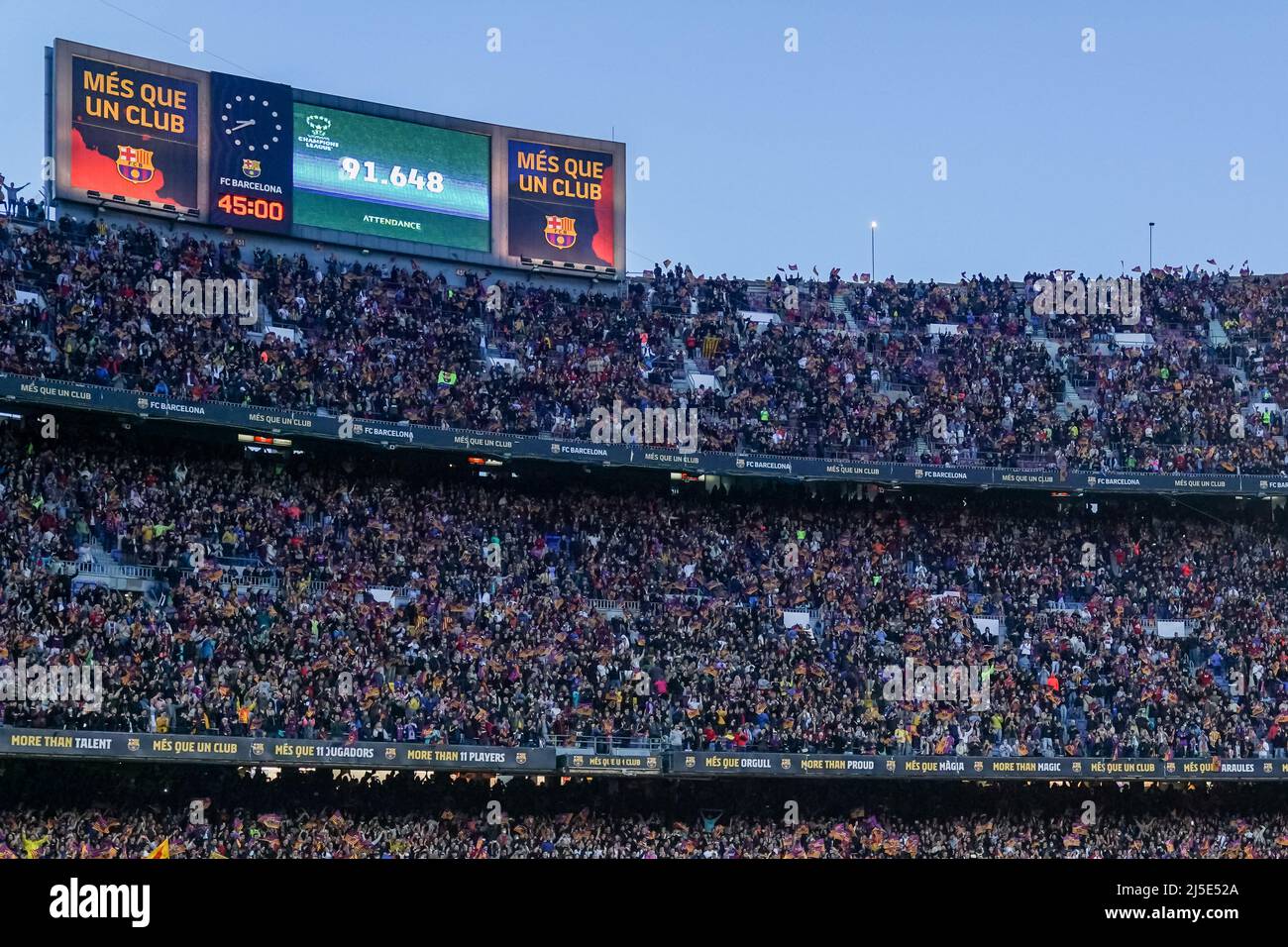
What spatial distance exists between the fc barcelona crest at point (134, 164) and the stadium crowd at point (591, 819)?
15.4 metres

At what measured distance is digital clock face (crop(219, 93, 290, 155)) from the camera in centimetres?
4203

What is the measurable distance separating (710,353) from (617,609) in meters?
9.18

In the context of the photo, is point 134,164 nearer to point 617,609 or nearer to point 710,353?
point 710,353

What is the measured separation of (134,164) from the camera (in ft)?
134

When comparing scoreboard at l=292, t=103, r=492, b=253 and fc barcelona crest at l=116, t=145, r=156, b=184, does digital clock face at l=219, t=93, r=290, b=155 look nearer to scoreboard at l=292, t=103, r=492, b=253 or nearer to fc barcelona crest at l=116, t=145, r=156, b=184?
scoreboard at l=292, t=103, r=492, b=253

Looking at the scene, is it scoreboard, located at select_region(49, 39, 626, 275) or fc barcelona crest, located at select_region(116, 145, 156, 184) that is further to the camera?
fc barcelona crest, located at select_region(116, 145, 156, 184)

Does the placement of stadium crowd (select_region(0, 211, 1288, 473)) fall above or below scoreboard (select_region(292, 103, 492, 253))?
below

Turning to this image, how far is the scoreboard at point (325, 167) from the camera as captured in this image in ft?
132

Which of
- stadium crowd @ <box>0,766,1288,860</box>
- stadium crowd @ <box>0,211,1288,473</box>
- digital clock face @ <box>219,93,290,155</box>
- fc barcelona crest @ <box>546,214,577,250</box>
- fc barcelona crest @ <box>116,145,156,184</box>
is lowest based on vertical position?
stadium crowd @ <box>0,766,1288,860</box>

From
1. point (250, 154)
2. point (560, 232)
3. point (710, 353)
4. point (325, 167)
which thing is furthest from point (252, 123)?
point (710, 353)

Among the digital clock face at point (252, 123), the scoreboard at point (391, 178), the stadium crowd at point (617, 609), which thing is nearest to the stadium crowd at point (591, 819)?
the stadium crowd at point (617, 609)

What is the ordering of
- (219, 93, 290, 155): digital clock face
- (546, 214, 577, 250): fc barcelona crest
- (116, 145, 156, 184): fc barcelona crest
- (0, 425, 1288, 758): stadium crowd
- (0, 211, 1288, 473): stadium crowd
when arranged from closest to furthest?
1. (0, 425, 1288, 758): stadium crowd
2. (0, 211, 1288, 473): stadium crowd
3. (116, 145, 156, 184): fc barcelona crest
4. (219, 93, 290, 155): digital clock face
5. (546, 214, 577, 250): fc barcelona crest

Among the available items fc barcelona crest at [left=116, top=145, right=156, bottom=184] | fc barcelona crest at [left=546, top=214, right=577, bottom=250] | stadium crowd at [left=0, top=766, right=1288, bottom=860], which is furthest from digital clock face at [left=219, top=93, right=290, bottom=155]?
stadium crowd at [left=0, top=766, right=1288, bottom=860]

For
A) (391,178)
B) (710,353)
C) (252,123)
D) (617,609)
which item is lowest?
(617,609)
